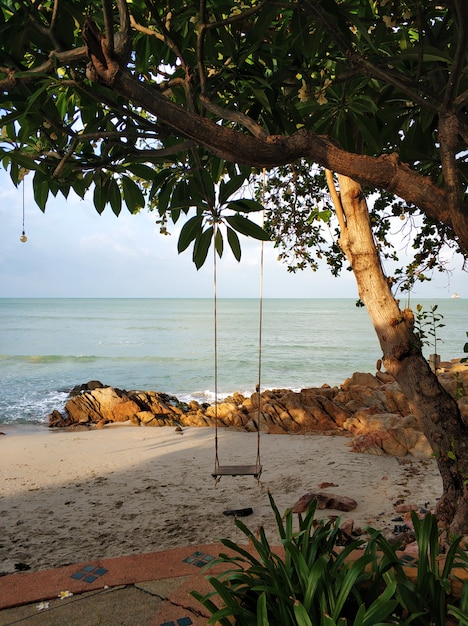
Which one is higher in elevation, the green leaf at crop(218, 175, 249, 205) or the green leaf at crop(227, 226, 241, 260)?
the green leaf at crop(218, 175, 249, 205)

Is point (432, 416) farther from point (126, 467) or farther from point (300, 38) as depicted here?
point (126, 467)

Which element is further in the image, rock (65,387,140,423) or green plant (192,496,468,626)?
rock (65,387,140,423)

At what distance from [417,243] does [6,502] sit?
13.0 feet

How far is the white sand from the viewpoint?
3.27 m

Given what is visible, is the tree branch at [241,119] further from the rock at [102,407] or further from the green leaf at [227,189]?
the rock at [102,407]

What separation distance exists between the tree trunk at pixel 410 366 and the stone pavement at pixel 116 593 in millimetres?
1307

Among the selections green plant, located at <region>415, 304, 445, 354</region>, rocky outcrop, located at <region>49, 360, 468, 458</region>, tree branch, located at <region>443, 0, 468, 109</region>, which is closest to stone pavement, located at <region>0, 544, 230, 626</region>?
green plant, located at <region>415, 304, 445, 354</region>

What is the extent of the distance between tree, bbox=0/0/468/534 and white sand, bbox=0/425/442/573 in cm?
141

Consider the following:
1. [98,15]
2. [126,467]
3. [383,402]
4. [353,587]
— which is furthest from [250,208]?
[383,402]

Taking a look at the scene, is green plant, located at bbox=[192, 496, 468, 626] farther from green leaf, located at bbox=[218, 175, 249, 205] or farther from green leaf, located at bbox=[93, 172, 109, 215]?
green leaf, located at bbox=[93, 172, 109, 215]

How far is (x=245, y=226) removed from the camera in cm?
215

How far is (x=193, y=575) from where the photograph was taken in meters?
2.12

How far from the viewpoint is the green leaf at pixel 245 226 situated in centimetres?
214

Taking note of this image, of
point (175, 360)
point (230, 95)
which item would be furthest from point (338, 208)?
point (175, 360)
